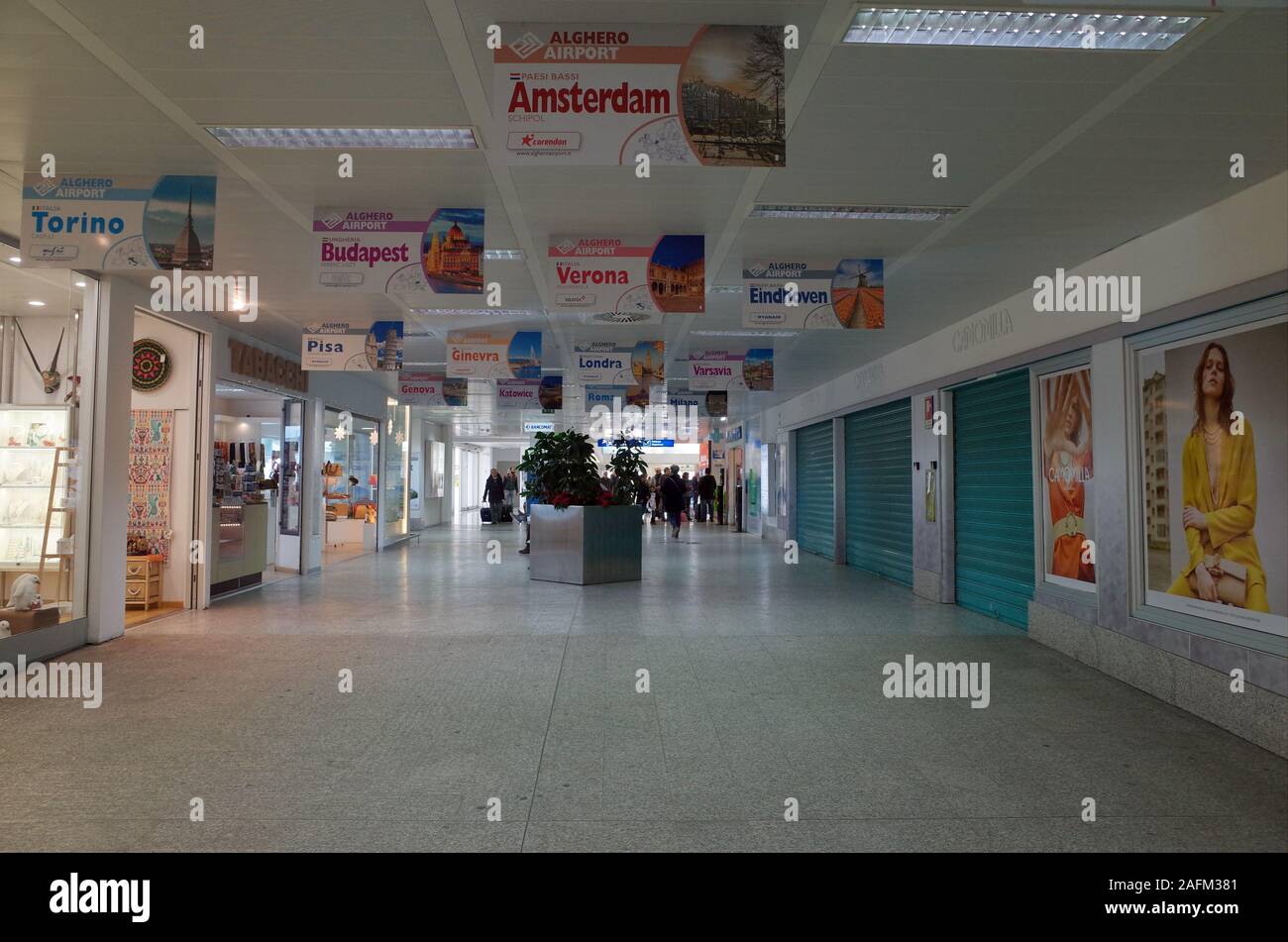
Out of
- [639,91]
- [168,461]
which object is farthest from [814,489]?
[639,91]

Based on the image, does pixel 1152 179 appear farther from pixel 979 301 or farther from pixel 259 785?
pixel 259 785

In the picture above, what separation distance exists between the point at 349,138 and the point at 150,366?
5695mm

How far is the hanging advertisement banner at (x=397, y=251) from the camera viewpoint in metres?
5.64

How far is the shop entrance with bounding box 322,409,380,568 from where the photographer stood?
15.4 m

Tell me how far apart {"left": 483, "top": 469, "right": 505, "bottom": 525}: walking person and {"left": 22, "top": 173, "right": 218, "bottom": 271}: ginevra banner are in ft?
54.7

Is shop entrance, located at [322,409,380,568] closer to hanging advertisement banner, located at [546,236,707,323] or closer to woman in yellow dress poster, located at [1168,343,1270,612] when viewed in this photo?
hanging advertisement banner, located at [546,236,707,323]

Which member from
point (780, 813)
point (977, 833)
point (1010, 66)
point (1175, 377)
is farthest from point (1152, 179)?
point (780, 813)

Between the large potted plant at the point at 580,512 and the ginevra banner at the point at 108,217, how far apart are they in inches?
228

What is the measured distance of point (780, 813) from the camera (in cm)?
335

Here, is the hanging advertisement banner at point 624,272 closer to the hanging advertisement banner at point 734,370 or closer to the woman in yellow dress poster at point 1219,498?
the woman in yellow dress poster at point 1219,498

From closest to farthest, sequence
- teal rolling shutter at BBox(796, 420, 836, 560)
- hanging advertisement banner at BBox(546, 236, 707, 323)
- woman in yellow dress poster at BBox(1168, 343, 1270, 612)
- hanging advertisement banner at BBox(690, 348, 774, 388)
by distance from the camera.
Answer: woman in yellow dress poster at BBox(1168, 343, 1270, 612) < hanging advertisement banner at BBox(546, 236, 707, 323) < hanging advertisement banner at BBox(690, 348, 774, 388) < teal rolling shutter at BBox(796, 420, 836, 560)

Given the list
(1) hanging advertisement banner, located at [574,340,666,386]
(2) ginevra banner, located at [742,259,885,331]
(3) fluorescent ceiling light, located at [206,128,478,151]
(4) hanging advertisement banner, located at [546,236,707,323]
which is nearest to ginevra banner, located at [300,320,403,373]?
(1) hanging advertisement banner, located at [574,340,666,386]

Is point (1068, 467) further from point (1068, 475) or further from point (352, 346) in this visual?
point (352, 346)

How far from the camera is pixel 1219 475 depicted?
4.95m
